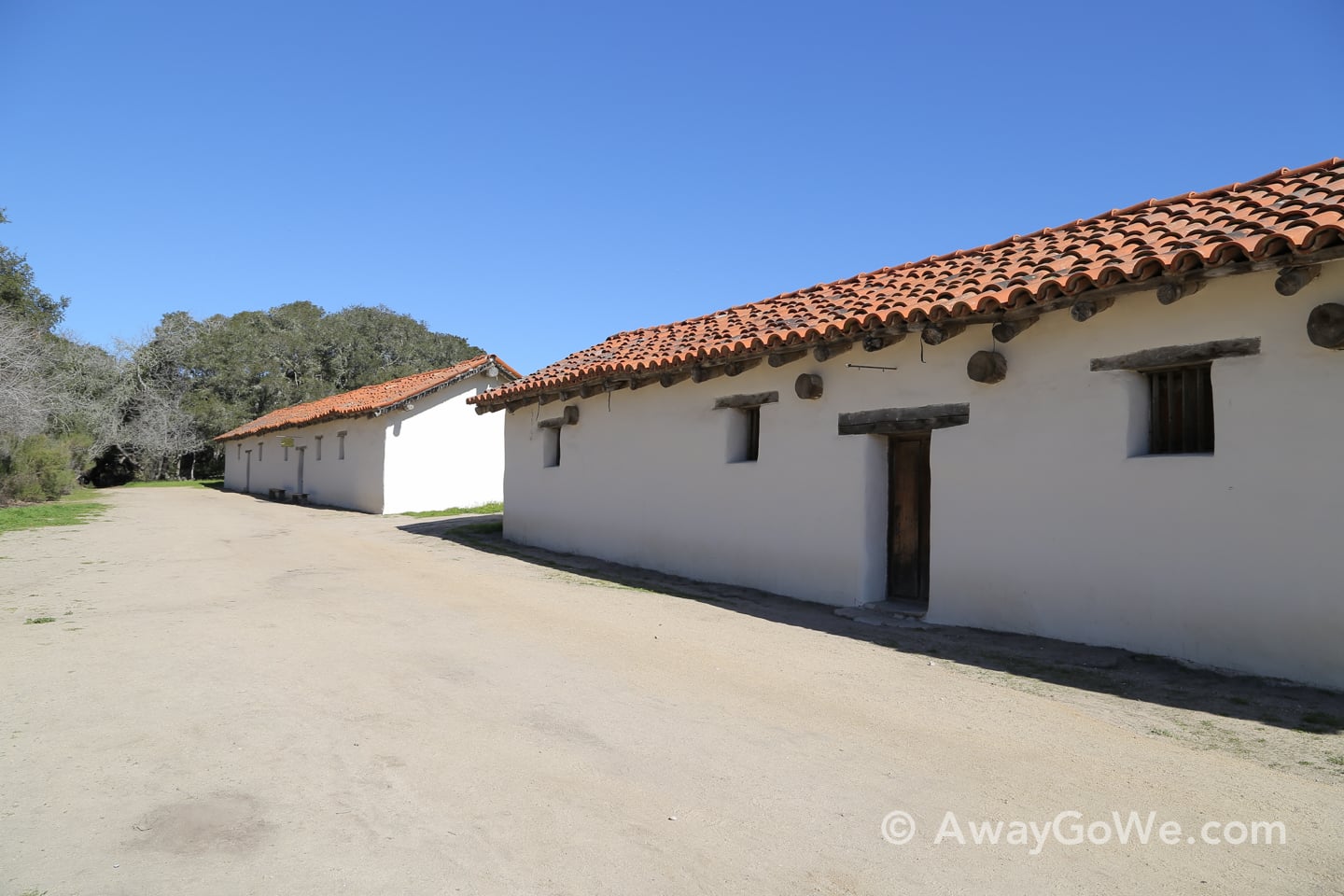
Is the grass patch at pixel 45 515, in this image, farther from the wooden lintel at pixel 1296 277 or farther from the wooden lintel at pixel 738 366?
the wooden lintel at pixel 1296 277

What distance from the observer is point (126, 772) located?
12.2ft

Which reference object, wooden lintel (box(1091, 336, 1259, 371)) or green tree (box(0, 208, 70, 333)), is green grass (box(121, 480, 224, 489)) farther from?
wooden lintel (box(1091, 336, 1259, 371))

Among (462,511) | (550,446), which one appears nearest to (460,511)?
(462,511)

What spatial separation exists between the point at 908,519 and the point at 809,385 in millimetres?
1736

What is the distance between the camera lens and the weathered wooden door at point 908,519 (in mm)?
8430

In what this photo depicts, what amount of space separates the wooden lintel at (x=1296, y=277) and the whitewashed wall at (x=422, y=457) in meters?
17.7

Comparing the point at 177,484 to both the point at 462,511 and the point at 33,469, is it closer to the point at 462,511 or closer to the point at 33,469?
the point at 33,469

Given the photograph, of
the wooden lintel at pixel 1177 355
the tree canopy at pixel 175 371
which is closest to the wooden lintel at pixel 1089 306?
the wooden lintel at pixel 1177 355

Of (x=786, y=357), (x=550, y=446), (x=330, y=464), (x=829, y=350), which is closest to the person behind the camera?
(x=829, y=350)

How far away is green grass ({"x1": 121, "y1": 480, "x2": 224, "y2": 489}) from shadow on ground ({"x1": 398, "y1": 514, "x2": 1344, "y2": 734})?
34906 millimetres

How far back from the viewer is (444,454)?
72.7ft

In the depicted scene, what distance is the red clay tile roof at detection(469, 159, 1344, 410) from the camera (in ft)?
18.7

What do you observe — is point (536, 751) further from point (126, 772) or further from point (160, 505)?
point (160, 505)

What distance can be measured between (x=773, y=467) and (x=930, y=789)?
19.2 ft
